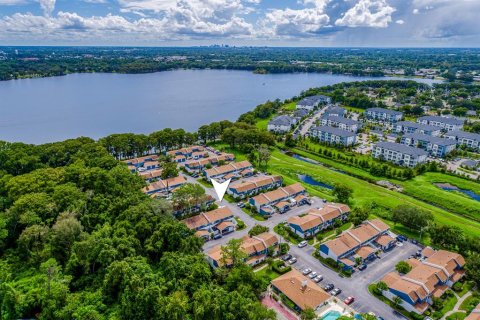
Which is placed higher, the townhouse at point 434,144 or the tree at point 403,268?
the townhouse at point 434,144

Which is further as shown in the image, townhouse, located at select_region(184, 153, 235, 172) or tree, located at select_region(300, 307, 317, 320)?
townhouse, located at select_region(184, 153, 235, 172)

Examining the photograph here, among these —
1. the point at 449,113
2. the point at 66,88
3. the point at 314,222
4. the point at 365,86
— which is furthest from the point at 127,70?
the point at 314,222

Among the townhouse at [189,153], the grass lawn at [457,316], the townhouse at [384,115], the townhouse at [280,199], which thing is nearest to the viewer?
the grass lawn at [457,316]

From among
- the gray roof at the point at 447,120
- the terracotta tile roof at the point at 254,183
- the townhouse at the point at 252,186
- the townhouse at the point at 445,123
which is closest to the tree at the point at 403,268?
the townhouse at the point at 252,186

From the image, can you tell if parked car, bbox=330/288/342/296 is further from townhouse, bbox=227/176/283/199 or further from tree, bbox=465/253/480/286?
townhouse, bbox=227/176/283/199

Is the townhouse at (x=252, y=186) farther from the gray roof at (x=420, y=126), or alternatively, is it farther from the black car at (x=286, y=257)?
the gray roof at (x=420, y=126)

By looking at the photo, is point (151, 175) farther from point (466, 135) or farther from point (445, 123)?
point (445, 123)

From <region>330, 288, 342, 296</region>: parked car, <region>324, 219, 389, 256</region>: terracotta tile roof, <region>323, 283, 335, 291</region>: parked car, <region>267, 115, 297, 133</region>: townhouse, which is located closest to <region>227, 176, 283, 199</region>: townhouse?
<region>324, 219, 389, 256</region>: terracotta tile roof

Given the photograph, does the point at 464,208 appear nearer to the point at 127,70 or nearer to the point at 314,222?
the point at 314,222
